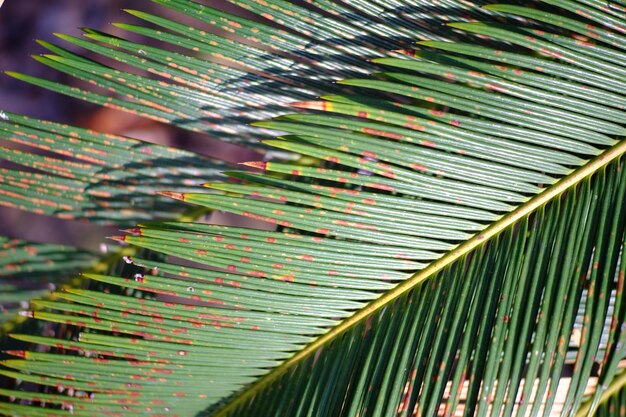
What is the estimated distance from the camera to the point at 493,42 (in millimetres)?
877

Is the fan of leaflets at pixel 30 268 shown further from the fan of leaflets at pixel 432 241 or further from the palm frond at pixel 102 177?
the fan of leaflets at pixel 432 241

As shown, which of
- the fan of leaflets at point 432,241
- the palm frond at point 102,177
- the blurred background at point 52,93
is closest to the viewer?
the fan of leaflets at point 432,241

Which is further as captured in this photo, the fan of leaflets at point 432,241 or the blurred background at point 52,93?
the blurred background at point 52,93

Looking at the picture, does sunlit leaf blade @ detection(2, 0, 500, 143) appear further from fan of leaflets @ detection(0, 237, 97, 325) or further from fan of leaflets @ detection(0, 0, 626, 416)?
fan of leaflets @ detection(0, 237, 97, 325)

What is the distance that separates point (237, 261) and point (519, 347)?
1.29 ft

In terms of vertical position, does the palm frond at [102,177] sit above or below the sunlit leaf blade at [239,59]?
below

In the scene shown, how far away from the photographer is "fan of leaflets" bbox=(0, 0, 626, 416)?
78 cm

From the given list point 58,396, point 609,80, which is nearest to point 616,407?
point 609,80

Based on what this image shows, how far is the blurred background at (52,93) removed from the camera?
4.18 feet

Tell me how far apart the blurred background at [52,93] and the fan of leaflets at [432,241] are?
47 centimetres

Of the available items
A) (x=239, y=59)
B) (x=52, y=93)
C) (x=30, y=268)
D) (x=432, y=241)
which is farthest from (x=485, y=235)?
(x=52, y=93)

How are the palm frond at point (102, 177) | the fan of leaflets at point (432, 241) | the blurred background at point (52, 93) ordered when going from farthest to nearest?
the blurred background at point (52, 93) → the palm frond at point (102, 177) → the fan of leaflets at point (432, 241)

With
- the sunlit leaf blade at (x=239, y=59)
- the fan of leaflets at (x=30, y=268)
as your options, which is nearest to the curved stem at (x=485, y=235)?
the sunlit leaf blade at (x=239, y=59)

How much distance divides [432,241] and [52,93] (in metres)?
0.93
